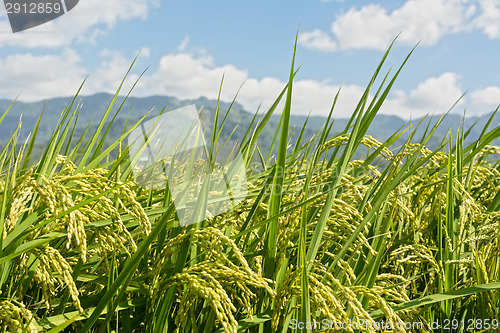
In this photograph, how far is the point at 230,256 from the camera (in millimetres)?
1669

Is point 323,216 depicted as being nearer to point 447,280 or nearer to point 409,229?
point 447,280

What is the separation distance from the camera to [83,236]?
1.18 m

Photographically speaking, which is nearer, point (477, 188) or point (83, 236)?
point (83, 236)

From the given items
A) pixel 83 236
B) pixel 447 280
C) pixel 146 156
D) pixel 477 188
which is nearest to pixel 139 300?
pixel 83 236

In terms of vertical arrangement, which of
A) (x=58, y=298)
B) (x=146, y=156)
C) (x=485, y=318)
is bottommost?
(x=485, y=318)

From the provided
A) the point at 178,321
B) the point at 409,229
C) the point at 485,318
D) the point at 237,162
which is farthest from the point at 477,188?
the point at 178,321

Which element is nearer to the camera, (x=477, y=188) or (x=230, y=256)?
(x=230, y=256)

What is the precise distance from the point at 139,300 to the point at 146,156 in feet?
2.97

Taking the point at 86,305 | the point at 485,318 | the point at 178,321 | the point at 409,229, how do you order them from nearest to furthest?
the point at 178,321, the point at 86,305, the point at 485,318, the point at 409,229

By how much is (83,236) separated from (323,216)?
0.79 meters

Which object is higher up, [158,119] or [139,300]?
[158,119]

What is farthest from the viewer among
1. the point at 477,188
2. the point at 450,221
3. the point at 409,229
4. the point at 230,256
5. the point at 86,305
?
the point at 477,188

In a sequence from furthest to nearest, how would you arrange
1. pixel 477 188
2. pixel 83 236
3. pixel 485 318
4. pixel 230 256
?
1. pixel 477 188
2. pixel 485 318
3. pixel 230 256
4. pixel 83 236

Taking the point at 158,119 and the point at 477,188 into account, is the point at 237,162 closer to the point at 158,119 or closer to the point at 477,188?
the point at 158,119
